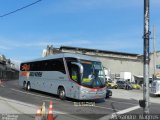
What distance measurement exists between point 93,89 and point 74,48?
8337cm

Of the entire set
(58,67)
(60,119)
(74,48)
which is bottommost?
(60,119)

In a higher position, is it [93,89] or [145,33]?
[145,33]

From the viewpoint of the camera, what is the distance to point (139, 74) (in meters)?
103

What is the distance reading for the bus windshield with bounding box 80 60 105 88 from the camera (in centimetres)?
2361

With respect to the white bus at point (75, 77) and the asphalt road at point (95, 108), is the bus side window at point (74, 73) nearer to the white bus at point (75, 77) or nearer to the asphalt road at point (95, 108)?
the white bus at point (75, 77)

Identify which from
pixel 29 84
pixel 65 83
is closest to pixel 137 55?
pixel 29 84

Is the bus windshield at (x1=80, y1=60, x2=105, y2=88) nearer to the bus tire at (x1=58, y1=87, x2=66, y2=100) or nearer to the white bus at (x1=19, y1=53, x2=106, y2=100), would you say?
the white bus at (x1=19, y1=53, x2=106, y2=100)

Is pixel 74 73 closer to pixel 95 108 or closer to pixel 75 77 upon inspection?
pixel 75 77

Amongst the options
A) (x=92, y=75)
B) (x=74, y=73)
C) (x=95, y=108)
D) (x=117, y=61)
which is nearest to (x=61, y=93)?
(x=74, y=73)

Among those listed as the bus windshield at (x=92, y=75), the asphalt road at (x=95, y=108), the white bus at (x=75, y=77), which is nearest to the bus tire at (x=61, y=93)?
the white bus at (x=75, y=77)

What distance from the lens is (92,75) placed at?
24.0 m

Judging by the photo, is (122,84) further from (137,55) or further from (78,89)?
(137,55)

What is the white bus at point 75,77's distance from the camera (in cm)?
2350

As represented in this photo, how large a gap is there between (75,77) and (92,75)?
1196 mm
